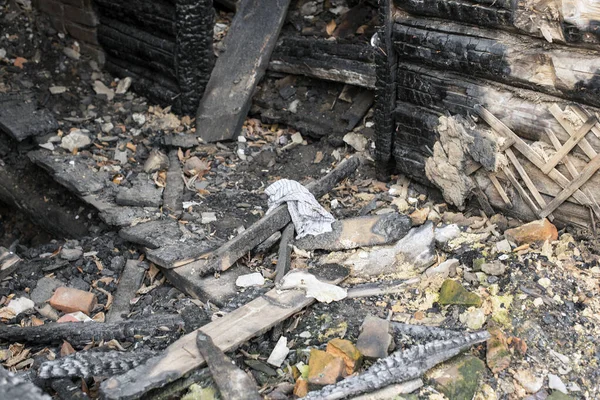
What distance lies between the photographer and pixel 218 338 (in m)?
3.44

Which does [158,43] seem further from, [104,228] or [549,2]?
[549,2]

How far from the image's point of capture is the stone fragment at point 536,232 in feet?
13.2

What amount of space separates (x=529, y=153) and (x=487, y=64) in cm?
62

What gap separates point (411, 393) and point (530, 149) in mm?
1766

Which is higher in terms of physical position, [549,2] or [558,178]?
[549,2]

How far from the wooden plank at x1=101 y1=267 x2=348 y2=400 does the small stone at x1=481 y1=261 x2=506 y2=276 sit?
2.83ft

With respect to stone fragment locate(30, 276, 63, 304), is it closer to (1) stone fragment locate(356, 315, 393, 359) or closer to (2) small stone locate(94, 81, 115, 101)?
(1) stone fragment locate(356, 315, 393, 359)

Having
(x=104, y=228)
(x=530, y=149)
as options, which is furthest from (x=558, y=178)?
(x=104, y=228)

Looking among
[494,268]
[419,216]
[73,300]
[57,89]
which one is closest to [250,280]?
[73,300]

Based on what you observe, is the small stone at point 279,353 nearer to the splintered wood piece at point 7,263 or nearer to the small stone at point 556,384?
the small stone at point 556,384

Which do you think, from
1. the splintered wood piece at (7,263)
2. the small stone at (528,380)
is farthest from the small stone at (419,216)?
the splintered wood piece at (7,263)

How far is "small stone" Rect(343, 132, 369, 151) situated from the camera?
5535 millimetres

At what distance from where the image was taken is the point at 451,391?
10.4 feet

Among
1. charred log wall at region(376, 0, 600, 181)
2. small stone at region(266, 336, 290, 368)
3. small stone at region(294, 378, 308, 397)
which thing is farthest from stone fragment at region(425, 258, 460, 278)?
small stone at region(294, 378, 308, 397)
